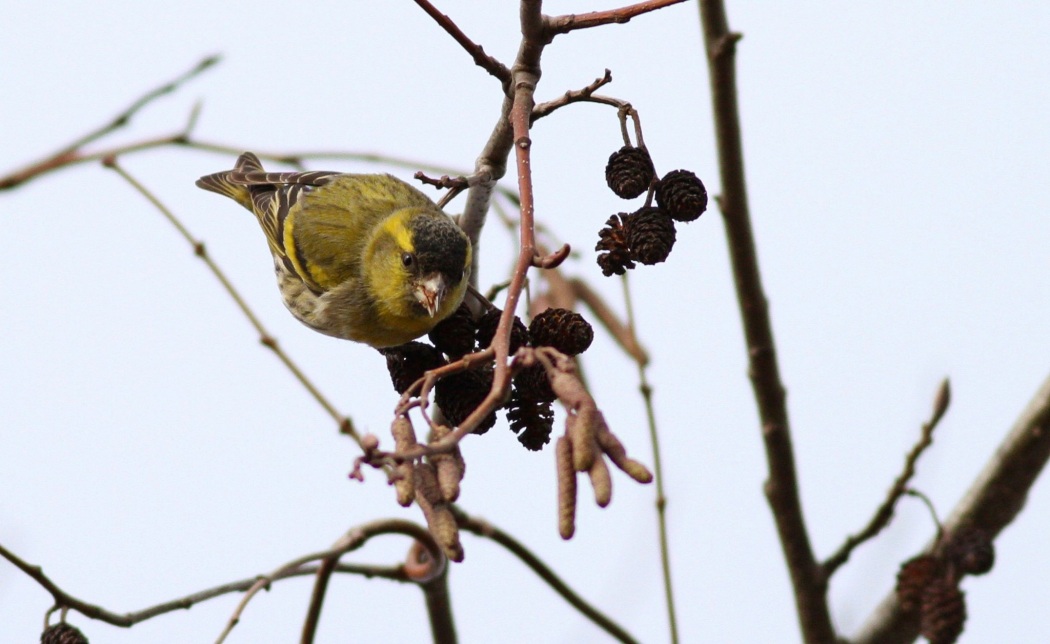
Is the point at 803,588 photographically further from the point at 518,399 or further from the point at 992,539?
the point at 518,399

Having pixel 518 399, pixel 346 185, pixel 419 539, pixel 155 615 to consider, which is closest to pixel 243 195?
pixel 346 185

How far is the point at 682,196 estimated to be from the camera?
1904 mm

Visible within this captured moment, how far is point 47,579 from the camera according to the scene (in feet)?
7.34

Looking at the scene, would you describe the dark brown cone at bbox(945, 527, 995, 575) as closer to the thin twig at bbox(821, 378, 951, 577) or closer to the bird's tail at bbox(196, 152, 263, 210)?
the thin twig at bbox(821, 378, 951, 577)

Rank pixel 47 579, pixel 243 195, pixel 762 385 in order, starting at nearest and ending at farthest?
pixel 47 579 → pixel 762 385 → pixel 243 195

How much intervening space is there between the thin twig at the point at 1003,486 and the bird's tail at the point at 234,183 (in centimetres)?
297

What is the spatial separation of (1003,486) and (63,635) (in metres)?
2.61

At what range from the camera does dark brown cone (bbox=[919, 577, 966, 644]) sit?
2.80 metres

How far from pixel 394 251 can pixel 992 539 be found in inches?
78.7

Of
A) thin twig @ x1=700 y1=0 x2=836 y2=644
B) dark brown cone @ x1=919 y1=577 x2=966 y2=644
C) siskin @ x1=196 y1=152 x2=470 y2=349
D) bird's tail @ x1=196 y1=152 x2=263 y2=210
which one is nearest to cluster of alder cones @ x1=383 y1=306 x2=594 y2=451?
siskin @ x1=196 y1=152 x2=470 y2=349

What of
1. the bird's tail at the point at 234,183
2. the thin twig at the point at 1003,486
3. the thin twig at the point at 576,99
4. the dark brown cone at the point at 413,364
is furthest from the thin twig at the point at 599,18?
the bird's tail at the point at 234,183

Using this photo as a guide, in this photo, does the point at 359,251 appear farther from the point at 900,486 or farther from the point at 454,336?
the point at 900,486

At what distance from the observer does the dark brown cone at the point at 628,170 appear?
1.90 meters

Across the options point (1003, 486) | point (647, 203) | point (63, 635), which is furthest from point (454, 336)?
point (1003, 486)
